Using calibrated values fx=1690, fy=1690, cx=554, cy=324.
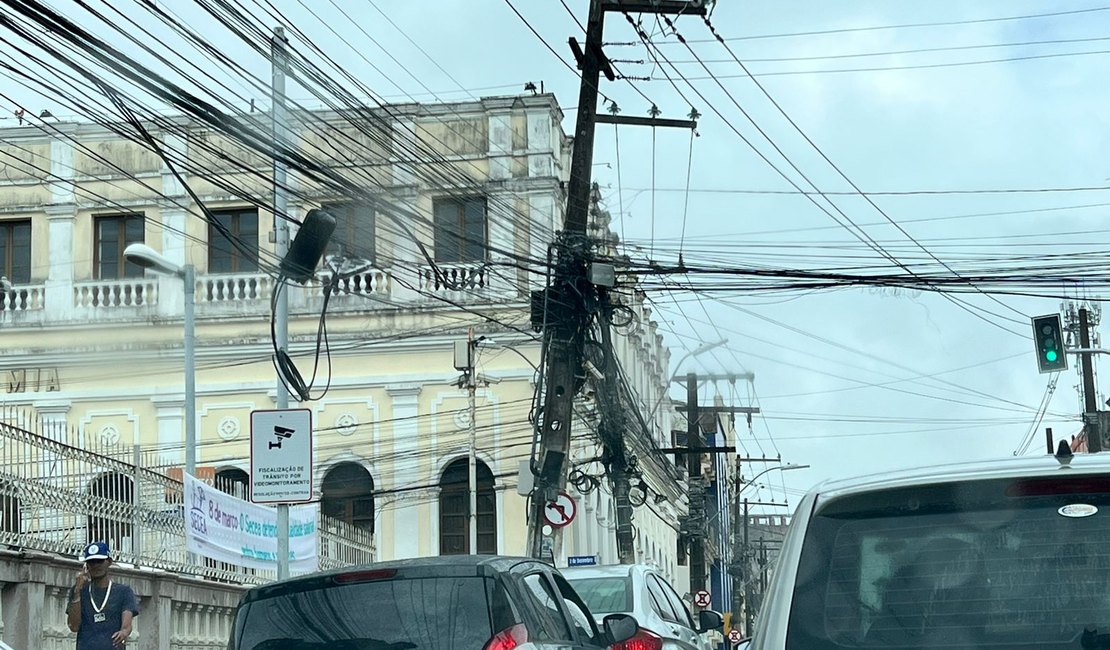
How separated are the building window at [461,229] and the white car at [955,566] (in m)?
26.9

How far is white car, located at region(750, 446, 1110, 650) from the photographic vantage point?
175 inches

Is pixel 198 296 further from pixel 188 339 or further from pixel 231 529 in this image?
pixel 231 529

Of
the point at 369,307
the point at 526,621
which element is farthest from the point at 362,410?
the point at 526,621

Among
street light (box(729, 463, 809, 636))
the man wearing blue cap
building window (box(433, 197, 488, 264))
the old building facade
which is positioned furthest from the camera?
street light (box(729, 463, 809, 636))

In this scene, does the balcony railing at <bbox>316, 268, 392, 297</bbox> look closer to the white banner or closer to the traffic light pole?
the white banner

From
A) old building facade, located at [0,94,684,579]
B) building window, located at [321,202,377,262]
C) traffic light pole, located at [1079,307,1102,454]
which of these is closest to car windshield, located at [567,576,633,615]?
building window, located at [321,202,377,262]

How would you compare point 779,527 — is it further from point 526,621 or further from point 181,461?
point 526,621

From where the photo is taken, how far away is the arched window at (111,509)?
14.7 metres

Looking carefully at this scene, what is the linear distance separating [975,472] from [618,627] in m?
5.16

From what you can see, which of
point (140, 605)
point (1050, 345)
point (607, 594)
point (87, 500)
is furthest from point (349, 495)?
point (607, 594)

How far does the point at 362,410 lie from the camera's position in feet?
118

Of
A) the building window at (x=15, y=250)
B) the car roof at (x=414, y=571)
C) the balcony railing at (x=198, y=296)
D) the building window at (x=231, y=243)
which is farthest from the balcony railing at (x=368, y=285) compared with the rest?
the car roof at (x=414, y=571)

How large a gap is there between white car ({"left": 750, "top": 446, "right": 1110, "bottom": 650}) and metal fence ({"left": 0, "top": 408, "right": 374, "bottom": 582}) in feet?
30.9

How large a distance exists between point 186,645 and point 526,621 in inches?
393
